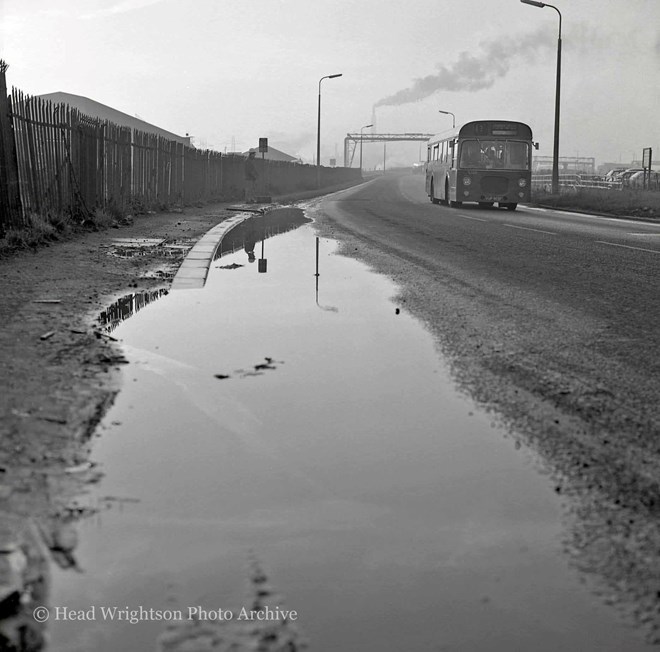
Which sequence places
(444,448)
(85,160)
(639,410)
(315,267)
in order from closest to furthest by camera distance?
(444,448)
(639,410)
(315,267)
(85,160)

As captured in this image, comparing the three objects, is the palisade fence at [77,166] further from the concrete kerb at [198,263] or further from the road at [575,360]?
the road at [575,360]

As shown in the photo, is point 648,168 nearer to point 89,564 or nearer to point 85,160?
point 85,160

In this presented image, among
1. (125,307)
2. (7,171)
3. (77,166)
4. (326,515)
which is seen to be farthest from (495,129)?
(326,515)

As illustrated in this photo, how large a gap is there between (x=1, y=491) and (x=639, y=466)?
2.49 meters

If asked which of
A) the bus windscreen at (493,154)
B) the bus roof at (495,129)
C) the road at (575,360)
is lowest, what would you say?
the road at (575,360)

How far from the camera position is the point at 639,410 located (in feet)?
14.8

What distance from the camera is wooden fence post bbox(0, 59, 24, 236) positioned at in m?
12.4

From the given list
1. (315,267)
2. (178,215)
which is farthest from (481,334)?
(178,215)

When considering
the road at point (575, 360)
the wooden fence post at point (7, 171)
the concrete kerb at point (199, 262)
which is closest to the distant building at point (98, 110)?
the concrete kerb at point (199, 262)

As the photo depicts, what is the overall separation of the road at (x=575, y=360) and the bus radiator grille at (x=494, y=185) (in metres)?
15.6

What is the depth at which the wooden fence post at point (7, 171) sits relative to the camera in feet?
40.7

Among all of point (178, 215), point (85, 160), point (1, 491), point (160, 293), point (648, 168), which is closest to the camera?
point (1, 491)

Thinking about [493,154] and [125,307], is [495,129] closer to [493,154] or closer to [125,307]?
[493,154]

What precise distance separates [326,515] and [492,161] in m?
27.8
